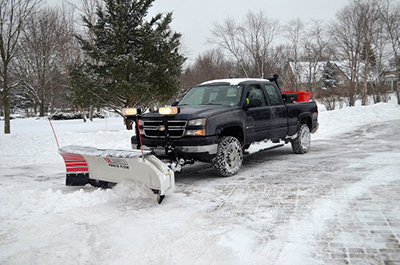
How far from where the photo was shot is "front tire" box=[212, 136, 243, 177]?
20.7 ft

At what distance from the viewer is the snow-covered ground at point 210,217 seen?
3320mm

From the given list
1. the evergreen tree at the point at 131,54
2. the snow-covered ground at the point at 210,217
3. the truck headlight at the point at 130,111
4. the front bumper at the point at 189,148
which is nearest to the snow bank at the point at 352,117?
the evergreen tree at the point at 131,54

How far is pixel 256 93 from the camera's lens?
7598mm

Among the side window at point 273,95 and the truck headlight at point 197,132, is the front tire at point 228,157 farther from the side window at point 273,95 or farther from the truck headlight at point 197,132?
the side window at point 273,95

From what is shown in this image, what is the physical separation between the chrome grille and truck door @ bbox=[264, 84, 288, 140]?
2.51 meters

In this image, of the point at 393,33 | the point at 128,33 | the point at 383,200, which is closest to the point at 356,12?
the point at 393,33

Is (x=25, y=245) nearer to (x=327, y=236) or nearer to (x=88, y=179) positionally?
(x=88, y=179)

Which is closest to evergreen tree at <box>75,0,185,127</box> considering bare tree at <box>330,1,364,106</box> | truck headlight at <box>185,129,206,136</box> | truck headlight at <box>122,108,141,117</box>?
truck headlight at <box>122,108,141,117</box>

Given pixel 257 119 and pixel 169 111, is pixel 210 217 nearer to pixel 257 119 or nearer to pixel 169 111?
pixel 169 111

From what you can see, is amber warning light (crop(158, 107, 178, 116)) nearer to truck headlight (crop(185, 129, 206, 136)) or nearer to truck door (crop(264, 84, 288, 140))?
truck headlight (crop(185, 129, 206, 136))

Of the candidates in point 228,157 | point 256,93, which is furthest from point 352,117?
point 228,157

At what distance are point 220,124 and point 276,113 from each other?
2.15 meters

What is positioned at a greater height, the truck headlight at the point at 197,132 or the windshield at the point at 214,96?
the windshield at the point at 214,96

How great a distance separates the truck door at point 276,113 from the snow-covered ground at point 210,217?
795mm
